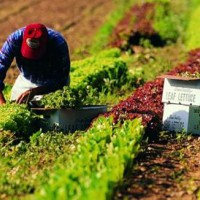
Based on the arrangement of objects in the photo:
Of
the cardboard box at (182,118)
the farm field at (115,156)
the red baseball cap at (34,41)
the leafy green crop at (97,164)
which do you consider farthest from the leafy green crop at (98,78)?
the leafy green crop at (97,164)

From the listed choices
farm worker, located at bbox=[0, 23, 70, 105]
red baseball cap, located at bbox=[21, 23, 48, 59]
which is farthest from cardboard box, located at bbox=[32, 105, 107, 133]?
red baseball cap, located at bbox=[21, 23, 48, 59]

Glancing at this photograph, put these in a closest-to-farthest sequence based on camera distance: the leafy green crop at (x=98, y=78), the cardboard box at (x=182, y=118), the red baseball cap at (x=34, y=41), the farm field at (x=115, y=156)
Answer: the farm field at (x=115, y=156) → the red baseball cap at (x=34, y=41) → the cardboard box at (x=182, y=118) → the leafy green crop at (x=98, y=78)

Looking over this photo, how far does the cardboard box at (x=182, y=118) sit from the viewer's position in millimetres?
7828

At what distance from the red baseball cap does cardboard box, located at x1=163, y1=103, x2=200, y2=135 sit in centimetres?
160

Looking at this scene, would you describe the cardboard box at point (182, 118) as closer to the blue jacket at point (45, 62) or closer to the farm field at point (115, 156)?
the farm field at point (115, 156)

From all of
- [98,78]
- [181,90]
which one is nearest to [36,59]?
[181,90]

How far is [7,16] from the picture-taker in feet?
75.6

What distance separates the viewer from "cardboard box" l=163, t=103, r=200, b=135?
25.7ft

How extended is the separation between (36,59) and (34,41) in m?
0.39

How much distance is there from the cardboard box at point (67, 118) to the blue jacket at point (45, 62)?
49 centimetres

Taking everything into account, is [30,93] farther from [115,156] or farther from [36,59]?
[115,156]

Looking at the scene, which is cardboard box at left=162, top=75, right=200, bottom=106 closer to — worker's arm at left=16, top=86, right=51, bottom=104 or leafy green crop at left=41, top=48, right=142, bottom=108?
worker's arm at left=16, top=86, right=51, bottom=104

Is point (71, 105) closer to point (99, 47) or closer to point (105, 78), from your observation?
point (105, 78)

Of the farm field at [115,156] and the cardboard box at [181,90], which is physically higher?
the cardboard box at [181,90]
